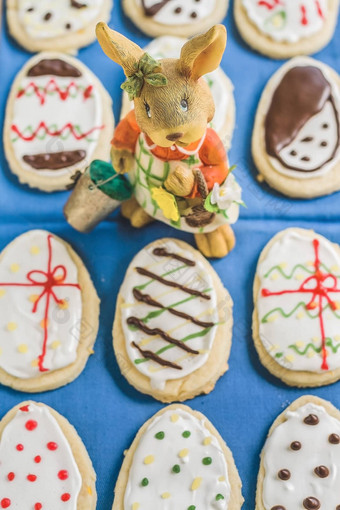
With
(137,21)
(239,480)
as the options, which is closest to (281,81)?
(137,21)

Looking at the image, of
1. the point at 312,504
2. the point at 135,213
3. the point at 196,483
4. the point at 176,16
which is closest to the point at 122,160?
the point at 135,213

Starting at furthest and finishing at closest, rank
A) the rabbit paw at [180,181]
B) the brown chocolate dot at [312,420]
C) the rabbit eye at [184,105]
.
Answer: the brown chocolate dot at [312,420], the rabbit paw at [180,181], the rabbit eye at [184,105]

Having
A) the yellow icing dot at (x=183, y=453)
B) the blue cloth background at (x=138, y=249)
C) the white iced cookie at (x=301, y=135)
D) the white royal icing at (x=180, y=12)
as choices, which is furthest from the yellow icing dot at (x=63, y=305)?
the white royal icing at (x=180, y=12)

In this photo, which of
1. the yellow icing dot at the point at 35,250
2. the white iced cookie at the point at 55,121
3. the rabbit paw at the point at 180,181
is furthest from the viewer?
the white iced cookie at the point at 55,121

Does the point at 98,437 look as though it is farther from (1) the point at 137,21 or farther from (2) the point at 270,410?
(1) the point at 137,21

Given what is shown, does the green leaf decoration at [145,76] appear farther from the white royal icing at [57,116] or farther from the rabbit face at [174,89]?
the white royal icing at [57,116]
